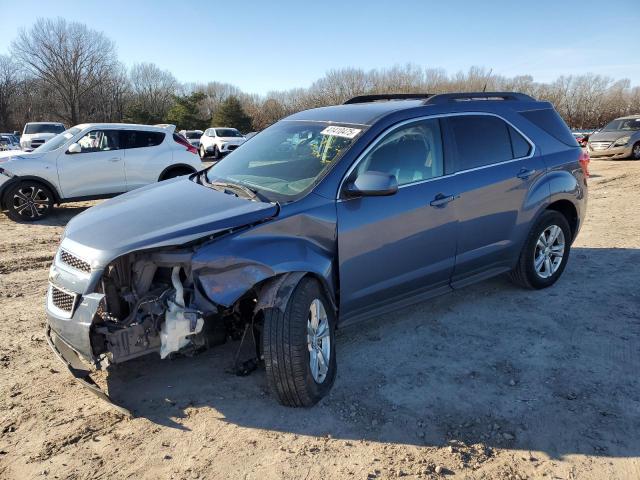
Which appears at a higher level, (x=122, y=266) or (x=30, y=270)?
(x=122, y=266)

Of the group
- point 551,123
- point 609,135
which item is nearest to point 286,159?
point 551,123

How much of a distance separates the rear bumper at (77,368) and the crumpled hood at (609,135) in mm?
19969

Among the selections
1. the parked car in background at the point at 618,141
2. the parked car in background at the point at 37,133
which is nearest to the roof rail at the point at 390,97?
the parked car in background at the point at 618,141

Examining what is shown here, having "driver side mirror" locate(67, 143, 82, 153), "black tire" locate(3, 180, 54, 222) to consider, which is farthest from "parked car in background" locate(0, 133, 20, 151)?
"black tire" locate(3, 180, 54, 222)

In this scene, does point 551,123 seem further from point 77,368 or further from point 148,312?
point 77,368

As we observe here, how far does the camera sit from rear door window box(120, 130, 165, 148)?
9.97 m

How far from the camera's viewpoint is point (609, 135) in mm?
18297

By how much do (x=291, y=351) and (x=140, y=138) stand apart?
8588 mm

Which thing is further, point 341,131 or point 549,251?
point 549,251

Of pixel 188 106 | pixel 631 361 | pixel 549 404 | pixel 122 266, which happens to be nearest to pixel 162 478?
pixel 122 266

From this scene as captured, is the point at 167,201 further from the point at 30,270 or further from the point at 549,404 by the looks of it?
the point at 30,270

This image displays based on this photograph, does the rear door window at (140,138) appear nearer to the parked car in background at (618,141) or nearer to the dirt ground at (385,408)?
the dirt ground at (385,408)

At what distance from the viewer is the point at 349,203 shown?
3354 mm

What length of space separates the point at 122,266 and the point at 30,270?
3872mm
